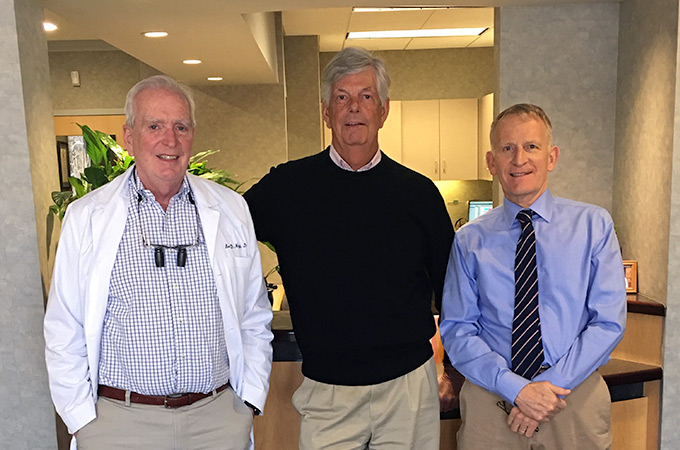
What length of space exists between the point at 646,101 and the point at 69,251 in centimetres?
261

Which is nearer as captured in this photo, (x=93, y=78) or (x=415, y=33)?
(x=415, y=33)

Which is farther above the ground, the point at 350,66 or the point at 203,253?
the point at 350,66

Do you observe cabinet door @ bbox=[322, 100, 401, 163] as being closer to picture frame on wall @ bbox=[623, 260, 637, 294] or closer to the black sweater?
picture frame on wall @ bbox=[623, 260, 637, 294]

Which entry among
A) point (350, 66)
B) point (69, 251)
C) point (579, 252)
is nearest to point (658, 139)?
point (579, 252)

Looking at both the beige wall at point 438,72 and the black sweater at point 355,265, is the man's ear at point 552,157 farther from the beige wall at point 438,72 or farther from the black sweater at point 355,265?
the beige wall at point 438,72

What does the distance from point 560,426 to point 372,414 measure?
555 millimetres

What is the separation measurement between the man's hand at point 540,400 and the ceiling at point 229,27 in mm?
2080

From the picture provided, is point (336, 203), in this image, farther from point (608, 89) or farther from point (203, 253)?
point (608, 89)

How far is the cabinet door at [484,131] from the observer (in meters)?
6.39

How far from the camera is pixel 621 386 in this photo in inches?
107

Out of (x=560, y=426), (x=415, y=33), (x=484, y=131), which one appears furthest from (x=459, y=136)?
(x=560, y=426)

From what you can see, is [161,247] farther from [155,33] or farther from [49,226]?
[155,33]

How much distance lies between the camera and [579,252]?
1851 millimetres

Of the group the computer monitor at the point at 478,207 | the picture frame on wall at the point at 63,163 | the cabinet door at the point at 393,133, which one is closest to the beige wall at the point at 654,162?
the computer monitor at the point at 478,207
